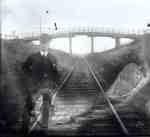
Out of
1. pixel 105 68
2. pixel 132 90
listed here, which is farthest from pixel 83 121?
pixel 105 68

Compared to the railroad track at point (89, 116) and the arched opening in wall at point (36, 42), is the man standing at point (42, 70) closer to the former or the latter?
the railroad track at point (89, 116)

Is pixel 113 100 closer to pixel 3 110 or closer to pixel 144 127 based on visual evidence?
pixel 144 127

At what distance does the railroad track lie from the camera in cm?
810

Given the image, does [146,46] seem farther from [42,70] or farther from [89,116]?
[42,70]

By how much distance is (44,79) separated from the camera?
7992 mm

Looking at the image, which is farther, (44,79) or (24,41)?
(24,41)

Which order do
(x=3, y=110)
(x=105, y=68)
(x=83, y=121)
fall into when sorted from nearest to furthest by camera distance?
(x=83, y=121)
(x=3, y=110)
(x=105, y=68)

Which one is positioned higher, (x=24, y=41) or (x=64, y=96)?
(x=24, y=41)

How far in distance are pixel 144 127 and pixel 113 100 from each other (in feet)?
8.41

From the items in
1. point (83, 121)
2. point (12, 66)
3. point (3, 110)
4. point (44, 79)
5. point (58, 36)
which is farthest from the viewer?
point (12, 66)

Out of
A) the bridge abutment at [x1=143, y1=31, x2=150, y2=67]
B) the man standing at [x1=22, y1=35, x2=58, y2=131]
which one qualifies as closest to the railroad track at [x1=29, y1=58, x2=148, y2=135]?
the man standing at [x1=22, y1=35, x2=58, y2=131]

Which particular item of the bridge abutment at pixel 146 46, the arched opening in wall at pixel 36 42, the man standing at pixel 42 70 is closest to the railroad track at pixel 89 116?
the man standing at pixel 42 70

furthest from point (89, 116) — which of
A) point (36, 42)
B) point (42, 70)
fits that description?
point (36, 42)

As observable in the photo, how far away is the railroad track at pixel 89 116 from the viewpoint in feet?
26.6
